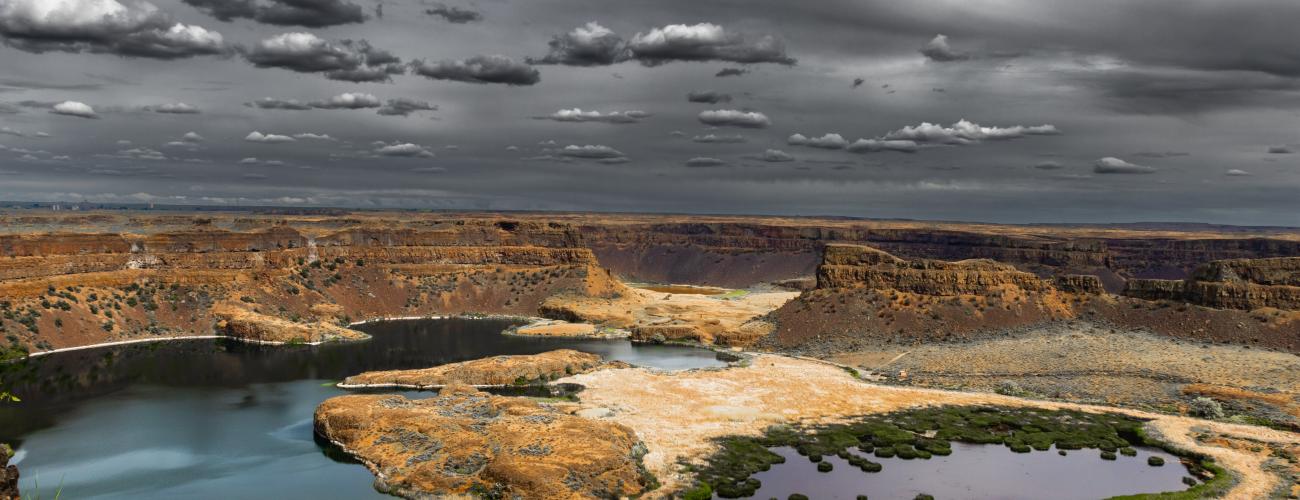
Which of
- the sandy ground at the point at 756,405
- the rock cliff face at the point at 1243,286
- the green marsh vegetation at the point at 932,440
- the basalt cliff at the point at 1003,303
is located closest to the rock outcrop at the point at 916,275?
the basalt cliff at the point at 1003,303

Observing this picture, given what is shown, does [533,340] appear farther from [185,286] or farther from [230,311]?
[185,286]

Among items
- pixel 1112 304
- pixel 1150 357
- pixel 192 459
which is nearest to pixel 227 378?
pixel 192 459

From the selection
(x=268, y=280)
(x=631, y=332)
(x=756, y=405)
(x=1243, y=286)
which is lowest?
(x=631, y=332)

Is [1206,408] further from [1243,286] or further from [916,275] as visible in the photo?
[916,275]

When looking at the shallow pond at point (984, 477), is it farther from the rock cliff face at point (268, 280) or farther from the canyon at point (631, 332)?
the rock cliff face at point (268, 280)

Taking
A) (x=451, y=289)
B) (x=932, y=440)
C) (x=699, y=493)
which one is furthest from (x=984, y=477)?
(x=451, y=289)

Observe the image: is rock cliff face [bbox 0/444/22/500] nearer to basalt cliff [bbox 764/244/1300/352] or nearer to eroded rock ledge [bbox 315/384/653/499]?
eroded rock ledge [bbox 315/384/653/499]
